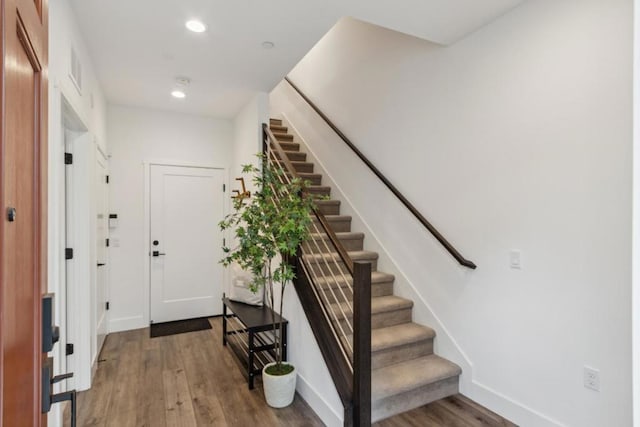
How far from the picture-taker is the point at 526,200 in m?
2.25

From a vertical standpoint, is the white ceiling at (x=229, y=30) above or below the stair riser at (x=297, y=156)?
above

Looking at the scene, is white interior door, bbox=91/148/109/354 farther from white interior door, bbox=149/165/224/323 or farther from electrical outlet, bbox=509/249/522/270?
electrical outlet, bbox=509/249/522/270

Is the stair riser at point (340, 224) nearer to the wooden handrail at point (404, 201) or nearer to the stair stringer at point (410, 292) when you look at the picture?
the stair stringer at point (410, 292)

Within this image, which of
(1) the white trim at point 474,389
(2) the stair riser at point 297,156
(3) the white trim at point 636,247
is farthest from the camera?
(2) the stair riser at point 297,156

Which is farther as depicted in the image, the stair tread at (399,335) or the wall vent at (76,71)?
the stair tread at (399,335)

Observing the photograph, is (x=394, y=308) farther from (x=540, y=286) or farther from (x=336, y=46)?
(x=336, y=46)

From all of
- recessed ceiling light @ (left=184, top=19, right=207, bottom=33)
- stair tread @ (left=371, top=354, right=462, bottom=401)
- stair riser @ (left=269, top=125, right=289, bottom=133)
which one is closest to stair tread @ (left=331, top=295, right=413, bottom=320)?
stair tread @ (left=371, top=354, right=462, bottom=401)

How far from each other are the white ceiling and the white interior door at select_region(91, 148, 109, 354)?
3.17 ft

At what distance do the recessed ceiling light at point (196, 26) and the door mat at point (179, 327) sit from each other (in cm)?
331

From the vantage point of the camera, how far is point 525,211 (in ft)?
7.42

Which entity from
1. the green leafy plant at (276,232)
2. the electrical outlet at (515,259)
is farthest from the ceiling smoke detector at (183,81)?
the electrical outlet at (515,259)

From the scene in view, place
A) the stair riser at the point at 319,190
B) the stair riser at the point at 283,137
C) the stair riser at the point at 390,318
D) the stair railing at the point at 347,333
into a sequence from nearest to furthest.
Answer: the stair railing at the point at 347,333 → the stair riser at the point at 390,318 → the stair riser at the point at 319,190 → the stair riser at the point at 283,137

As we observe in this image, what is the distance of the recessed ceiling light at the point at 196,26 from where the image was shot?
2428 millimetres

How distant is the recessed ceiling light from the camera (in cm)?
243
